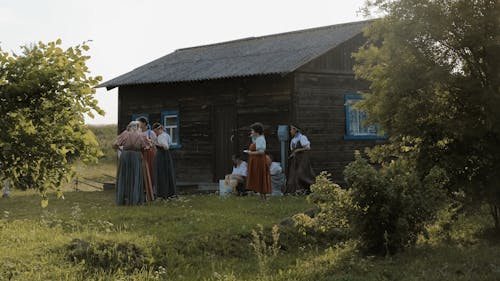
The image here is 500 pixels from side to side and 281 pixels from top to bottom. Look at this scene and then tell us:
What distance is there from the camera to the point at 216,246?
809 cm

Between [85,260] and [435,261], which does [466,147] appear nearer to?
[435,261]

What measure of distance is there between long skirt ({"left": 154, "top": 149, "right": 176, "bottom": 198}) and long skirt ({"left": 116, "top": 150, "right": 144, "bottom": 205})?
136 centimetres

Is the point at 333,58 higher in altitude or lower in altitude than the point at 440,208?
higher

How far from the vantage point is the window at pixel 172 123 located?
20.3m

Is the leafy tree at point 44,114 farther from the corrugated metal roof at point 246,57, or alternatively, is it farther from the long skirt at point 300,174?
the corrugated metal roof at point 246,57

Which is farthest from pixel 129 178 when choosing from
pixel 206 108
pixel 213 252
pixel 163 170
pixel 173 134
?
pixel 173 134

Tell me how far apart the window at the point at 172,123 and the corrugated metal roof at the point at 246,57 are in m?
1.22

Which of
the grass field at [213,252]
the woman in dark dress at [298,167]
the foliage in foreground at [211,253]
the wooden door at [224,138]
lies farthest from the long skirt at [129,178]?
the wooden door at [224,138]

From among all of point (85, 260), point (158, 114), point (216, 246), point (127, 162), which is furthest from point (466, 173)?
point (158, 114)

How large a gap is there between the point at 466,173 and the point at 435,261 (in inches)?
71.0

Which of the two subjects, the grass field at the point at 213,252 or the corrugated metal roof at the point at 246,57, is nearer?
the grass field at the point at 213,252

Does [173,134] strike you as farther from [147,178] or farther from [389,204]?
[389,204]

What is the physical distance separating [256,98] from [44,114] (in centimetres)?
1283

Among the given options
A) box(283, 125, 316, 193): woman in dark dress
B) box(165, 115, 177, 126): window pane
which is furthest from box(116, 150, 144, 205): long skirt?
box(165, 115, 177, 126): window pane
